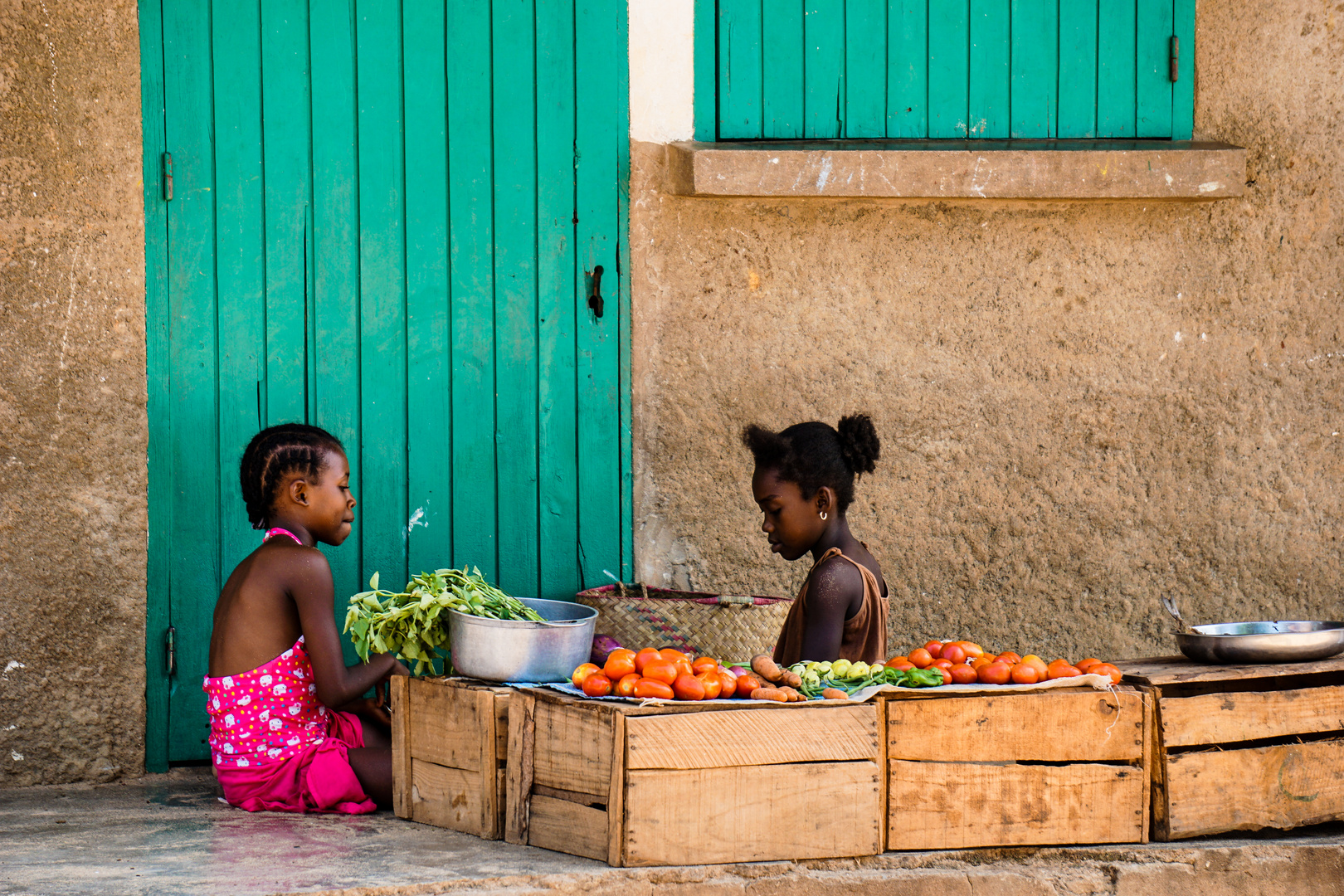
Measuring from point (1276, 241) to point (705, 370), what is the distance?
81.9 inches

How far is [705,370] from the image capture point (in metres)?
4.39

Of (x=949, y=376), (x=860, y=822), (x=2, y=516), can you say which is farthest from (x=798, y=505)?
(x=2, y=516)

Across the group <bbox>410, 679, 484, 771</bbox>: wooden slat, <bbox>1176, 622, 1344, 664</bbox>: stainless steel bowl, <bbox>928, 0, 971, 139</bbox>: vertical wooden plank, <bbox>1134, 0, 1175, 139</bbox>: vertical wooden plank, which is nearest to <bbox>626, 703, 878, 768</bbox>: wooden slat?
<bbox>410, 679, 484, 771</bbox>: wooden slat

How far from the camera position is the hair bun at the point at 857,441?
361cm

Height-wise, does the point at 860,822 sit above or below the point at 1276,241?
below

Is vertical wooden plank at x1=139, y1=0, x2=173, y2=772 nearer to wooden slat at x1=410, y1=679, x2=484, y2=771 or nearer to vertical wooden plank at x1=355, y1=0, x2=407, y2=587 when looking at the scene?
vertical wooden plank at x1=355, y1=0, x2=407, y2=587

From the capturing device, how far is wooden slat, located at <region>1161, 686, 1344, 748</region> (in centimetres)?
321

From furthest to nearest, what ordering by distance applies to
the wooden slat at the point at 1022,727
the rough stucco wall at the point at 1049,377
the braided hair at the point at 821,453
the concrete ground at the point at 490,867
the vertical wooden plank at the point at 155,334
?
1. the rough stucco wall at the point at 1049,377
2. the vertical wooden plank at the point at 155,334
3. the braided hair at the point at 821,453
4. the wooden slat at the point at 1022,727
5. the concrete ground at the point at 490,867

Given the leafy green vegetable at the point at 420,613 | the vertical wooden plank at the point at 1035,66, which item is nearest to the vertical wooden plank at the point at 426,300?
the leafy green vegetable at the point at 420,613

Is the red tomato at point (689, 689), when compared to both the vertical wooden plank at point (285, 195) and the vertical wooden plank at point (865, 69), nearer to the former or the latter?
the vertical wooden plank at point (285, 195)

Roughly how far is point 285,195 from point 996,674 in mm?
2658

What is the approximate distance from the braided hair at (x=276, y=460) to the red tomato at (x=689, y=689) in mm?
1263

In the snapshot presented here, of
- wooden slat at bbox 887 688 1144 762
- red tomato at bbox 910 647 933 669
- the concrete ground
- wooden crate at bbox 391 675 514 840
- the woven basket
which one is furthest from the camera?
the woven basket

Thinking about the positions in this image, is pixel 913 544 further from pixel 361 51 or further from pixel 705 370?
pixel 361 51
